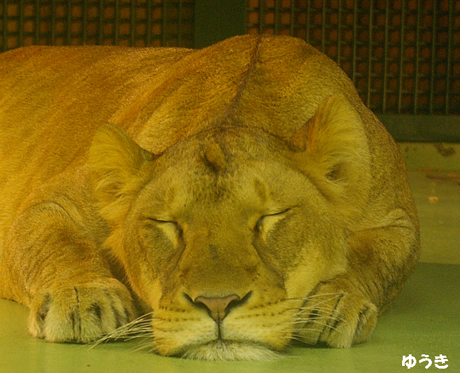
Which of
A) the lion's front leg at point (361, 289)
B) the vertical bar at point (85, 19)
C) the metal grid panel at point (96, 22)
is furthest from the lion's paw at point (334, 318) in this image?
the vertical bar at point (85, 19)

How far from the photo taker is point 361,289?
10.3 ft

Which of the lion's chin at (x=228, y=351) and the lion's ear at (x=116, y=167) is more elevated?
the lion's ear at (x=116, y=167)

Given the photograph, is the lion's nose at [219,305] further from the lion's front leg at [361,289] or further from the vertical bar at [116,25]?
the vertical bar at [116,25]

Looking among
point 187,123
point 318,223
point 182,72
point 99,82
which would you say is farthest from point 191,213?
point 99,82

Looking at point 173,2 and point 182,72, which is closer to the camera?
point 182,72

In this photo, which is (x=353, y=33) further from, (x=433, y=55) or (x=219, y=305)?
(x=219, y=305)

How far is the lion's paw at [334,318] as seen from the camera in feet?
9.61

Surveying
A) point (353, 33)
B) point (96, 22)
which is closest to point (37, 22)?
point (96, 22)

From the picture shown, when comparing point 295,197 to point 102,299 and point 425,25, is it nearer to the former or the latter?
point 102,299

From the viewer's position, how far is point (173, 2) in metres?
9.47

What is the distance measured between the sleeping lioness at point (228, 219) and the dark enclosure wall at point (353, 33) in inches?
217

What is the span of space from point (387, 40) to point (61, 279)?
680 centimetres

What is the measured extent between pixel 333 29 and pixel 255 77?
20.3 ft

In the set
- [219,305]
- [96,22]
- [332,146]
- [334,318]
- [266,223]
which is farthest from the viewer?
[96,22]
